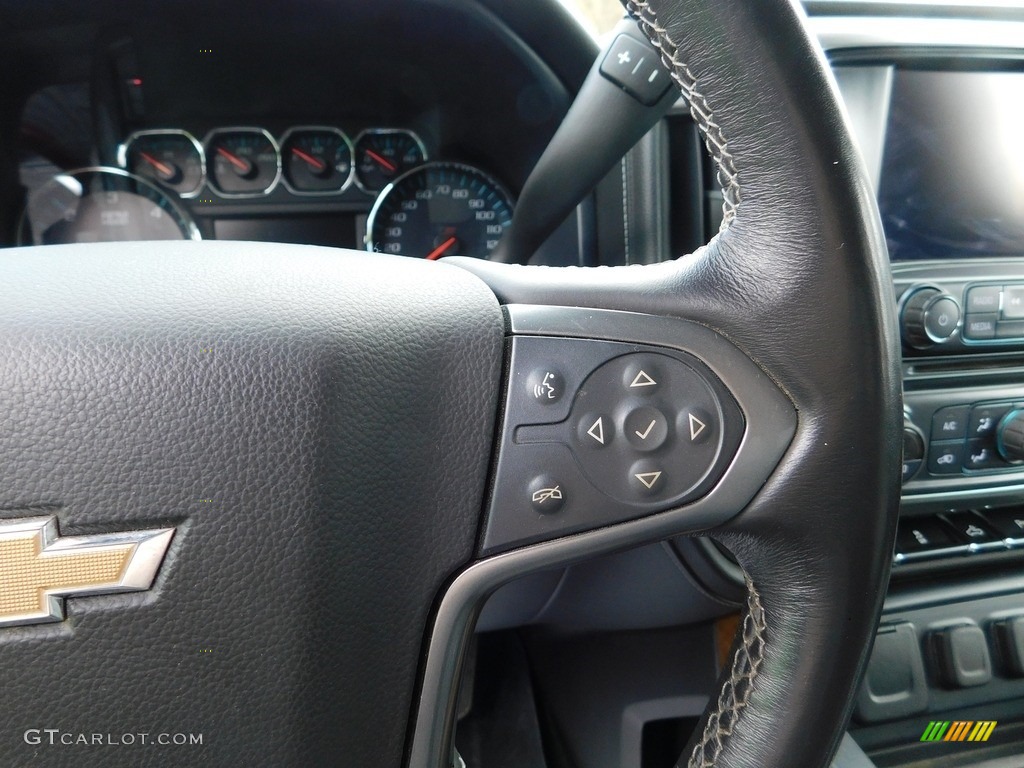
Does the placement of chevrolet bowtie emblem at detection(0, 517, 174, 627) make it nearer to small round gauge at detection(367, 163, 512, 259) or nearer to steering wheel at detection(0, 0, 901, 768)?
steering wheel at detection(0, 0, 901, 768)

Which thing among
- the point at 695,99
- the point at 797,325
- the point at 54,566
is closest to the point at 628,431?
Answer: the point at 797,325

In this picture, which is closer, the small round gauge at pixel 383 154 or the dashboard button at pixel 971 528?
the dashboard button at pixel 971 528

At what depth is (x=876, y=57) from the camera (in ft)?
3.49

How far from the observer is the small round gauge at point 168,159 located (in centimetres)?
164

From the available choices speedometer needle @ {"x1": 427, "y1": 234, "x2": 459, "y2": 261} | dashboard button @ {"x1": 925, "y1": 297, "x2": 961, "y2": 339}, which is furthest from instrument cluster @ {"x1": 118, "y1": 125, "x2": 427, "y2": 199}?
dashboard button @ {"x1": 925, "y1": 297, "x2": 961, "y2": 339}

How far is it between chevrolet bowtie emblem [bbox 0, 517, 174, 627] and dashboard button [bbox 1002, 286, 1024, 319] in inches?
A: 41.4

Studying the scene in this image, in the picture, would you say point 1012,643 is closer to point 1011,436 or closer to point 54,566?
point 1011,436

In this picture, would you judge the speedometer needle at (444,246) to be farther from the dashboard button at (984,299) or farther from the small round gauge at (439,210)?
the dashboard button at (984,299)

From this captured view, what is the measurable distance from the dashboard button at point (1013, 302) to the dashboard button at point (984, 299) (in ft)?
0.03

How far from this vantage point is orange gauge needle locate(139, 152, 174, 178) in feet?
5.39

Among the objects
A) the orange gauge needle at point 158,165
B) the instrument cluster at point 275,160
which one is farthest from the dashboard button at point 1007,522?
the orange gauge needle at point 158,165

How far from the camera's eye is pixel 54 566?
48 cm

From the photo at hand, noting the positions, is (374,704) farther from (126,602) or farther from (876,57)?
(876,57)

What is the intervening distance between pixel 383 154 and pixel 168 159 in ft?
1.43
